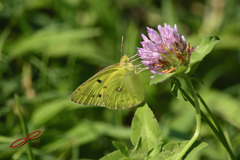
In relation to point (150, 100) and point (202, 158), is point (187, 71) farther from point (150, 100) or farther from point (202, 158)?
point (150, 100)

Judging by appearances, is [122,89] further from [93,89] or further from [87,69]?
[87,69]

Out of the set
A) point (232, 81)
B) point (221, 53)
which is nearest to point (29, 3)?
point (221, 53)

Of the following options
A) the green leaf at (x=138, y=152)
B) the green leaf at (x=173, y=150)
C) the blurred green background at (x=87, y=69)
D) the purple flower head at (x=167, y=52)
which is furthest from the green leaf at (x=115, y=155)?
the blurred green background at (x=87, y=69)

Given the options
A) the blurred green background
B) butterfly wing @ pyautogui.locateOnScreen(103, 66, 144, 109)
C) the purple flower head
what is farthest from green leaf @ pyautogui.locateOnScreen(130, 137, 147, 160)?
the blurred green background

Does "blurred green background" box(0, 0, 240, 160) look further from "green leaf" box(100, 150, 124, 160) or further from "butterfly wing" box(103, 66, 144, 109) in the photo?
"green leaf" box(100, 150, 124, 160)

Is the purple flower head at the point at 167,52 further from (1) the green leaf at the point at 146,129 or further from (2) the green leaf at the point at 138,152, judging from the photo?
(2) the green leaf at the point at 138,152

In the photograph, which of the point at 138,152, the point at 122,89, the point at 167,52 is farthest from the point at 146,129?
the point at 122,89
